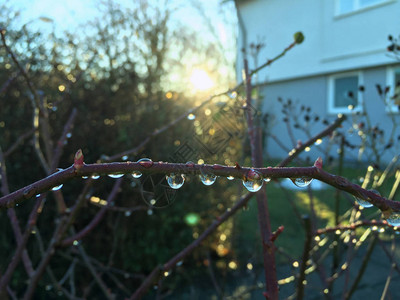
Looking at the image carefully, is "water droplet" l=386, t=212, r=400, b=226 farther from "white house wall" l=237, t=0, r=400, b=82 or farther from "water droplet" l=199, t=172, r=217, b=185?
"white house wall" l=237, t=0, r=400, b=82

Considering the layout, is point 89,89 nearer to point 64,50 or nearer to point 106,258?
point 64,50

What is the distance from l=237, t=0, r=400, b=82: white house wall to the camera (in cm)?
944

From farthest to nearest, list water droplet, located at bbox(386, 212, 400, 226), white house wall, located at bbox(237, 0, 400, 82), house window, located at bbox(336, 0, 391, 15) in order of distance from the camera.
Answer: house window, located at bbox(336, 0, 391, 15)
white house wall, located at bbox(237, 0, 400, 82)
water droplet, located at bbox(386, 212, 400, 226)

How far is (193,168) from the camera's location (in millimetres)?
540

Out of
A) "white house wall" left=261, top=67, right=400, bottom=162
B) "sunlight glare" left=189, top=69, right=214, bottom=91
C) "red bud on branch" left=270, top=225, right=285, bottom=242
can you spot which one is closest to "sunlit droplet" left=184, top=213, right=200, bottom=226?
"sunlight glare" left=189, top=69, right=214, bottom=91

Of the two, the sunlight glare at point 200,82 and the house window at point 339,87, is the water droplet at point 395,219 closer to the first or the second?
the sunlight glare at point 200,82

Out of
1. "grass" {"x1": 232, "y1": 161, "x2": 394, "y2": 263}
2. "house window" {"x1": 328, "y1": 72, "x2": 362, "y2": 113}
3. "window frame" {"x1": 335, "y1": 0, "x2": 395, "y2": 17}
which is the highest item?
"window frame" {"x1": 335, "y1": 0, "x2": 395, "y2": 17}

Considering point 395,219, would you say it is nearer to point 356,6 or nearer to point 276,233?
point 276,233

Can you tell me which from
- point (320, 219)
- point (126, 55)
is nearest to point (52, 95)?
point (126, 55)

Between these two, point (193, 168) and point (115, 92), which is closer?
point (193, 168)

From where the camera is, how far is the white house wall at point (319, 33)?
9438 millimetres

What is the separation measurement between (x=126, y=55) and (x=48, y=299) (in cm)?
266

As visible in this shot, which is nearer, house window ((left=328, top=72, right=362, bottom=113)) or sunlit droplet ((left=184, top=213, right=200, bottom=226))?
sunlit droplet ((left=184, top=213, right=200, bottom=226))

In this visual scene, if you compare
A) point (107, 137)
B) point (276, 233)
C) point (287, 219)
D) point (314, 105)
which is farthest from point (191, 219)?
point (314, 105)
